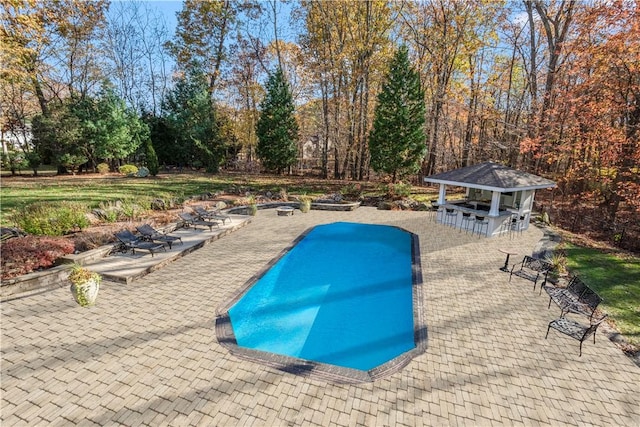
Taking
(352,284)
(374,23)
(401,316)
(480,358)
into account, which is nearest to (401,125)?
(374,23)

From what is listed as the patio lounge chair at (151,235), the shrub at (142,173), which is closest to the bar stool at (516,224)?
Answer: the patio lounge chair at (151,235)

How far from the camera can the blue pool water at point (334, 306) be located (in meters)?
6.61

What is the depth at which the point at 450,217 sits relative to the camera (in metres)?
15.3

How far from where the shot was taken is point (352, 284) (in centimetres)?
984

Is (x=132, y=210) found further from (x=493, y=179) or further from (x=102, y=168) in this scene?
(x=102, y=168)

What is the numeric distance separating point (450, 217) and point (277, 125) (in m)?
18.5

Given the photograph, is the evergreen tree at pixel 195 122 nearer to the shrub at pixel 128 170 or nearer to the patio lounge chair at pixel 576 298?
the shrub at pixel 128 170

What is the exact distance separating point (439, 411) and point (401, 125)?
19725 mm

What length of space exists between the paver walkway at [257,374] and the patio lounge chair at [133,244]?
6.74ft

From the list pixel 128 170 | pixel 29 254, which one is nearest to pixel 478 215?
pixel 29 254

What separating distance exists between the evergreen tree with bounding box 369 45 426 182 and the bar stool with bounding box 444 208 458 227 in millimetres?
7369

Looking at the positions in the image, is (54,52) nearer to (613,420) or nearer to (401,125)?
(401,125)

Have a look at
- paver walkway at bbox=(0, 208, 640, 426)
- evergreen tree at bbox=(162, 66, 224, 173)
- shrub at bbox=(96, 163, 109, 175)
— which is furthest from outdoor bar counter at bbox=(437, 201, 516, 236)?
shrub at bbox=(96, 163, 109, 175)

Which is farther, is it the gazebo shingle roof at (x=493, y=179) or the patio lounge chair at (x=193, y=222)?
the patio lounge chair at (x=193, y=222)
